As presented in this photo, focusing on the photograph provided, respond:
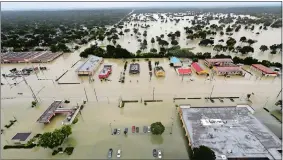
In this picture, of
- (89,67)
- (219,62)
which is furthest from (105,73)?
(219,62)

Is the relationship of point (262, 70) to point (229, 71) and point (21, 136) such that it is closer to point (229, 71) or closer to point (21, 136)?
point (229, 71)

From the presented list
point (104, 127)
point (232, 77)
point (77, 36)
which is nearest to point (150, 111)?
point (104, 127)

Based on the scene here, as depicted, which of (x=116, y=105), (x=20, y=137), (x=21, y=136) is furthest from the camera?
(x=116, y=105)

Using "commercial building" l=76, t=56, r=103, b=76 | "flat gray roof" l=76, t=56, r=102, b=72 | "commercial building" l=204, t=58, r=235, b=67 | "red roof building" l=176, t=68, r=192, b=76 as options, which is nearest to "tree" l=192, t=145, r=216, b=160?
"red roof building" l=176, t=68, r=192, b=76

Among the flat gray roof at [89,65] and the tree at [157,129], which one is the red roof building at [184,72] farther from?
the tree at [157,129]

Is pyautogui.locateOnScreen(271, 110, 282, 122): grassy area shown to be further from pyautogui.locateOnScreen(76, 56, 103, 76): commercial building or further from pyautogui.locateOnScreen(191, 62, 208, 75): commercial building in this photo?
pyautogui.locateOnScreen(76, 56, 103, 76): commercial building

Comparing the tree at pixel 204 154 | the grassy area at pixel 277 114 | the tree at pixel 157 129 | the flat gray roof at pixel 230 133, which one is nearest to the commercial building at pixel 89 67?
the tree at pixel 157 129
